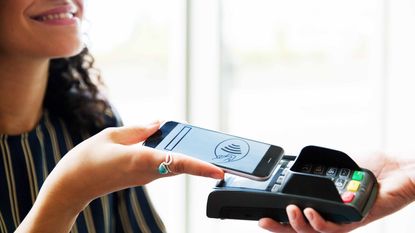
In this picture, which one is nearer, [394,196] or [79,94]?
[394,196]

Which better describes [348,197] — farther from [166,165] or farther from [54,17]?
[54,17]

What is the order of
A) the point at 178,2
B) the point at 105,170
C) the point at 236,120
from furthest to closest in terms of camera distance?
the point at 236,120
the point at 178,2
the point at 105,170

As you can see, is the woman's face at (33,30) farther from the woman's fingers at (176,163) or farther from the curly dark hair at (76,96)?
the woman's fingers at (176,163)

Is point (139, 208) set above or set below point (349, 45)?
below

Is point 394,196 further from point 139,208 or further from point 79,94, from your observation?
point 79,94

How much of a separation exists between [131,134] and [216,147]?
0.37 ft

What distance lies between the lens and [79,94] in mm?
989

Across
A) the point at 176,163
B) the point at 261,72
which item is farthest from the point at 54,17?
the point at 261,72

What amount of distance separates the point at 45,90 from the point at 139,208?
0.86 feet

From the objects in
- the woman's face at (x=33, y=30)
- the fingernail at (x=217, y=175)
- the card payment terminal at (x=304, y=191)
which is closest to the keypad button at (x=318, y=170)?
the card payment terminal at (x=304, y=191)

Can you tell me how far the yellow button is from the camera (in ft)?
2.16

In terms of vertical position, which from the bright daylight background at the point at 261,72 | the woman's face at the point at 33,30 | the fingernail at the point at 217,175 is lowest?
the bright daylight background at the point at 261,72

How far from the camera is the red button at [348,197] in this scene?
621 millimetres

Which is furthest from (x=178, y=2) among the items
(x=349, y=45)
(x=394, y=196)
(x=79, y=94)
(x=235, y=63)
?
(x=394, y=196)
